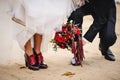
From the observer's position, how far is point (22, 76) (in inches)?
189

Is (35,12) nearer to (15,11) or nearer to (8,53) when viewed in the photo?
(15,11)

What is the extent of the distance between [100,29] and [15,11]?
147cm

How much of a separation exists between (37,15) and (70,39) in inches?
26.3

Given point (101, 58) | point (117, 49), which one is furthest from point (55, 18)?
point (117, 49)

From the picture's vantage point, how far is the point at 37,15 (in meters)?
4.85

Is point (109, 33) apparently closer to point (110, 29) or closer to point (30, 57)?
point (110, 29)

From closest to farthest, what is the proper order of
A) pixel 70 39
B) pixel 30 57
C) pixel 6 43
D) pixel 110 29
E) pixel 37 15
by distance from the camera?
pixel 37 15, pixel 30 57, pixel 70 39, pixel 6 43, pixel 110 29

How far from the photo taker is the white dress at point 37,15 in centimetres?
484

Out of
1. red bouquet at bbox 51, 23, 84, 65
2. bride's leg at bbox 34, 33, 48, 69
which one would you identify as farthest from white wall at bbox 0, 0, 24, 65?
red bouquet at bbox 51, 23, 84, 65

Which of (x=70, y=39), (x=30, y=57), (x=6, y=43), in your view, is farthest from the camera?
(x=6, y=43)

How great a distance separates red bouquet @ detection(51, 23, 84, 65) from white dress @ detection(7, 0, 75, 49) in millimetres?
125

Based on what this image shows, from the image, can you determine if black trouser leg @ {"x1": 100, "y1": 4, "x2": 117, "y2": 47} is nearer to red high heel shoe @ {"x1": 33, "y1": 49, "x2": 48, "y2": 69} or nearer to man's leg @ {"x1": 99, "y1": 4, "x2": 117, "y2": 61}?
man's leg @ {"x1": 99, "y1": 4, "x2": 117, "y2": 61}

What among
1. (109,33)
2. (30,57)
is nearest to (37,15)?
(30,57)

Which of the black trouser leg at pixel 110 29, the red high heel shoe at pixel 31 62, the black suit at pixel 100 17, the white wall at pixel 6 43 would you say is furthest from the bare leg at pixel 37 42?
the black trouser leg at pixel 110 29
